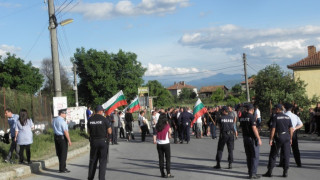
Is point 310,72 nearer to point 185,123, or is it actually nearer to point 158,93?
point 185,123

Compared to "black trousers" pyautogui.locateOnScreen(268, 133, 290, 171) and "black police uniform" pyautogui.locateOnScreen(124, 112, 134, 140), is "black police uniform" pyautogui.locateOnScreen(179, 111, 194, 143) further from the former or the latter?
"black trousers" pyautogui.locateOnScreen(268, 133, 290, 171)

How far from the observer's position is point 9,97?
20.9 metres

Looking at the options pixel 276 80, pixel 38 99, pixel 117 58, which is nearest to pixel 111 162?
pixel 38 99

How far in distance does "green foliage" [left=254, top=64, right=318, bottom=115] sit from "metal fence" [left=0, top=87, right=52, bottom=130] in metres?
14.4

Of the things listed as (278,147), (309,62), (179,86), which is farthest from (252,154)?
(179,86)

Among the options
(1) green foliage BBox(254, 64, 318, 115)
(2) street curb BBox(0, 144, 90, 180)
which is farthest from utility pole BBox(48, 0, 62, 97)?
(1) green foliage BBox(254, 64, 318, 115)

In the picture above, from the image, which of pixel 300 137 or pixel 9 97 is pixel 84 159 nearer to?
pixel 9 97

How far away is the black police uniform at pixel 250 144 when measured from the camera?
955 cm

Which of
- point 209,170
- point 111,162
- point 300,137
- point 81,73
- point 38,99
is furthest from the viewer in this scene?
point 81,73

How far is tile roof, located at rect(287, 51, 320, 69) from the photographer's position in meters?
47.2

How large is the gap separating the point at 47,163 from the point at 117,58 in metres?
57.3

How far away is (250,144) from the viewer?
973 cm

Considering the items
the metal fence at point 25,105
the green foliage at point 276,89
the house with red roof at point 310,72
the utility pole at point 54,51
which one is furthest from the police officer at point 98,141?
the house with red roof at point 310,72

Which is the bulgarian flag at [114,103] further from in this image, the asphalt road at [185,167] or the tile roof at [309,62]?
the tile roof at [309,62]
